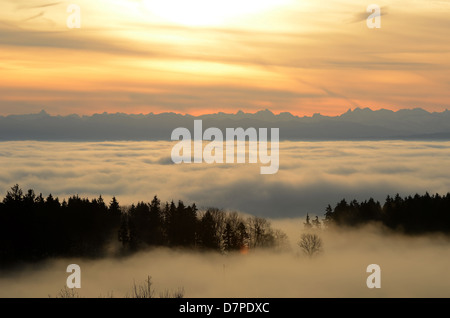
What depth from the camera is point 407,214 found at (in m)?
88.6

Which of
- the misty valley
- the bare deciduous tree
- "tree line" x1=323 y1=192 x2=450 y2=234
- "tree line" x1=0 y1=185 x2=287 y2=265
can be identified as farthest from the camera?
the bare deciduous tree

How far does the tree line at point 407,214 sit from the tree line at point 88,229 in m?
21.3

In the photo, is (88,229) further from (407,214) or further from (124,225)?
(407,214)

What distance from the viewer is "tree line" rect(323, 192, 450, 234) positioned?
84500mm

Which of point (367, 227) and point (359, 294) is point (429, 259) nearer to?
point (367, 227)

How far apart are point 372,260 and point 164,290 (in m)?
39.1

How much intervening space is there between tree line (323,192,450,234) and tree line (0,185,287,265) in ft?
69.8

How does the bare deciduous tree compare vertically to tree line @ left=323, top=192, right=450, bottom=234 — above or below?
below

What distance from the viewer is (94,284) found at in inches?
2429

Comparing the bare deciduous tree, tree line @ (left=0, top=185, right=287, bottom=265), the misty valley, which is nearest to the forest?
tree line @ (left=0, top=185, right=287, bottom=265)

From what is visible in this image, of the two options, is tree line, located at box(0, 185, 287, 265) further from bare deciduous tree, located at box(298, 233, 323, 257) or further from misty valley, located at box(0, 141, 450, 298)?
bare deciduous tree, located at box(298, 233, 323, 257)

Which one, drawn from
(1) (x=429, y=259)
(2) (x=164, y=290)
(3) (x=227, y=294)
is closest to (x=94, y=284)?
(2) (x=164, y=290)

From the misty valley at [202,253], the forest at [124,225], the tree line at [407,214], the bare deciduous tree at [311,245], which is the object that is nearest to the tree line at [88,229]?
the forest at [124,225]

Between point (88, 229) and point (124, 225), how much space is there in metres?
5.79
